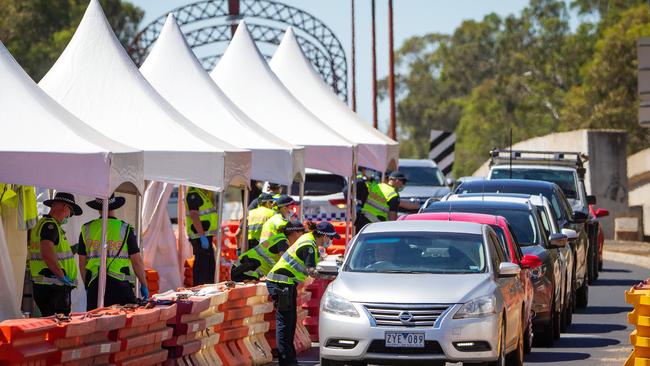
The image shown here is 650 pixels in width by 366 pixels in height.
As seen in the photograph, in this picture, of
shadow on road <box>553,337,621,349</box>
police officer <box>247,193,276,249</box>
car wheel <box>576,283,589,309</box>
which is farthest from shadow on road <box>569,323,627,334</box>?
police officer <box>247,193,276,249</box>

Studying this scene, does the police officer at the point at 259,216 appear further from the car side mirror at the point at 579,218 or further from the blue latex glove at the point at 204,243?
the car side mirror at the point at 579,218

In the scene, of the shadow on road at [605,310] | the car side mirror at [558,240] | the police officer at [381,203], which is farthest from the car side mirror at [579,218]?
the car side mirror at [558,240]

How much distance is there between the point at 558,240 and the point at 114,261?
19.8 feet

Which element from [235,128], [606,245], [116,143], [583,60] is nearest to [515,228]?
[235,128]

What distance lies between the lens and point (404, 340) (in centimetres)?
1447

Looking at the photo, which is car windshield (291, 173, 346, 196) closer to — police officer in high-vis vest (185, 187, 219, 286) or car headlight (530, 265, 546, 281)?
police officer in high-vis vest (185, 187, 219, 286)

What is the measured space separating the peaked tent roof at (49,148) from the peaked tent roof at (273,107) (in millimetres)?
10432

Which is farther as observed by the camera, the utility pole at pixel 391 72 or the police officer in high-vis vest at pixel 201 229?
the utility pole at pixel 391 72

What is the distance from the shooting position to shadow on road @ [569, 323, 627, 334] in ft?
68.3

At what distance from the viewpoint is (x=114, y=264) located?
1532 centimetres

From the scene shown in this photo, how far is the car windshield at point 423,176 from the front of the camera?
35.2 meters

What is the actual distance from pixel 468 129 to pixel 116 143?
91782mm

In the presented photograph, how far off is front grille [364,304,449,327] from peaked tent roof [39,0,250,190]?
4.81 meters

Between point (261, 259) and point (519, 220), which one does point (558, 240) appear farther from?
point (261, 259)
